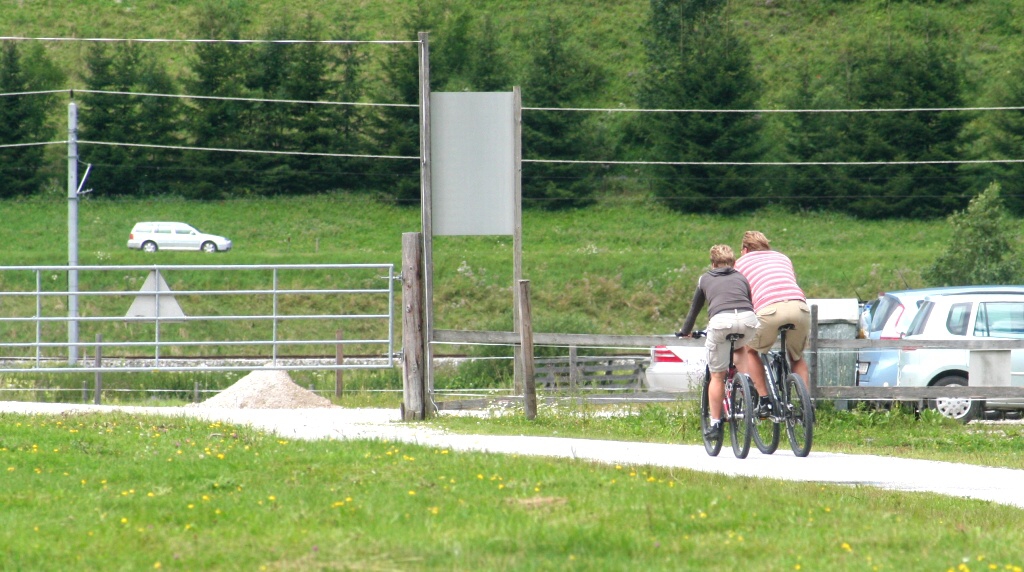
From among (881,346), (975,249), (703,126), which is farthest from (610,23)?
(881,346)

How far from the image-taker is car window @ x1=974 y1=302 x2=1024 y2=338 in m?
14.4

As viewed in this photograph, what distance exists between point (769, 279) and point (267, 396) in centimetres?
891

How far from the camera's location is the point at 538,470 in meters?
7.63

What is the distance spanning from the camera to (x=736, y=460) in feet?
30.5

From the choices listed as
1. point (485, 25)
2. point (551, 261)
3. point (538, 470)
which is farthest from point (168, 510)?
point (485, 25)

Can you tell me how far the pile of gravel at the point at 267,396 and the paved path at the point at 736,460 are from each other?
15.0 ft

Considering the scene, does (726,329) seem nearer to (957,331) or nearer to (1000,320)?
(957,331)

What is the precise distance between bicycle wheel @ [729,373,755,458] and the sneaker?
110mm

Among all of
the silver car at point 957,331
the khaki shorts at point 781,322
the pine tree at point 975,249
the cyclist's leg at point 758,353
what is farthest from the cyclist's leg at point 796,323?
the pine tree at point 975,249

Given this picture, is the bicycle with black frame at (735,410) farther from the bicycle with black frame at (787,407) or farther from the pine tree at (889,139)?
the pine tree at (889,139)

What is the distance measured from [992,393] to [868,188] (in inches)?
1573

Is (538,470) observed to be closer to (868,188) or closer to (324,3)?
(868,188)

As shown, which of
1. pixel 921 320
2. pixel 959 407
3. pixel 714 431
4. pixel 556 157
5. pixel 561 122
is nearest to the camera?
pixel 714 431

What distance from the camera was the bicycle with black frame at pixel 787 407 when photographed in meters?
9.20
